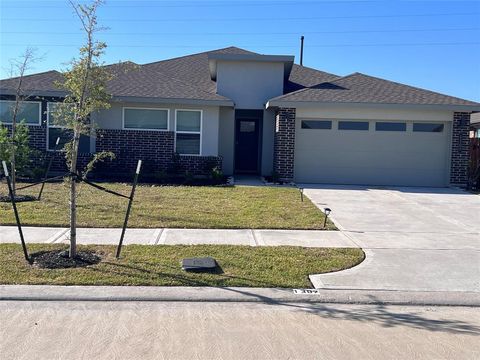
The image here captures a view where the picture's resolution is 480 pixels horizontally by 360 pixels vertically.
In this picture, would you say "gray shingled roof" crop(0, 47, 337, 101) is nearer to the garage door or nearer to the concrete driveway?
the garage door

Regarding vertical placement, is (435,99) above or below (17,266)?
above

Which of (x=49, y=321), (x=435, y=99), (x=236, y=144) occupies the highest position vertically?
(x=435, y=99)

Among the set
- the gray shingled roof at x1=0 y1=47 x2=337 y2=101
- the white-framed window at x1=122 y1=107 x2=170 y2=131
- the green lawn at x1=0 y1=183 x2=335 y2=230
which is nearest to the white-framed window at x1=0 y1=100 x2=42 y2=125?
the gray shingled roof at x1=0 y1=47 x2=337 y2=101

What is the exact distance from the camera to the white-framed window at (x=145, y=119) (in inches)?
658

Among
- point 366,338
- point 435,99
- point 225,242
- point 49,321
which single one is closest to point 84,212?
point 225,242

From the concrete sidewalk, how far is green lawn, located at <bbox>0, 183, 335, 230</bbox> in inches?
13.6

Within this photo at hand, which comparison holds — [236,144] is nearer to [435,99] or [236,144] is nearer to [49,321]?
[435,99]

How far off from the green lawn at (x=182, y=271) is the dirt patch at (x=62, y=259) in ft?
0.43

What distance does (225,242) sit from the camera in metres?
7.57

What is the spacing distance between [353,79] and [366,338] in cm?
1563

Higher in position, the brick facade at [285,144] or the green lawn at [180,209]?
the brick facade at [285,144]

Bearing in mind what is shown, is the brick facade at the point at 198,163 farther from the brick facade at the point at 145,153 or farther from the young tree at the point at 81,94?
the young tree at the point at 81,94

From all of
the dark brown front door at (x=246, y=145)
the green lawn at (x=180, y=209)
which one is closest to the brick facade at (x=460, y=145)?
the green lawn at (x=180, y=209)

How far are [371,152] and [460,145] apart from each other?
3.04 meters
